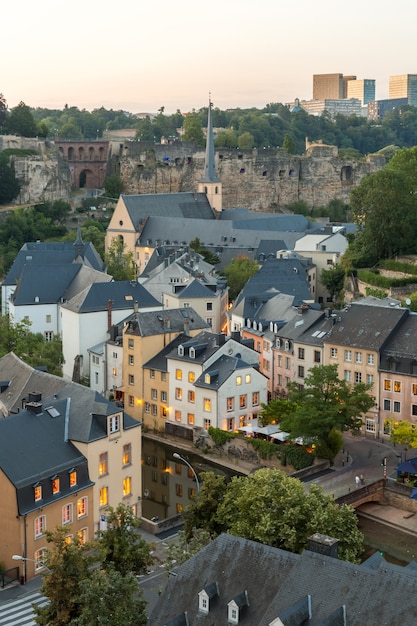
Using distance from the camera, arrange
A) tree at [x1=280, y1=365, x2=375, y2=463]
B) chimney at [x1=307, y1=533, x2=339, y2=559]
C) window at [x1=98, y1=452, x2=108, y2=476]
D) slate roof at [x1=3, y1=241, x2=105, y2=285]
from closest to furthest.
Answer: chimney at [x1=307, y1=533, x2=339, y2=559] → window at [x1=98, y1=452, x2=108, y2=476] → tree at [x1=280, y1=365, x2=375, y2=463] → slate roof at [x1=3, y1=241, x2=105, y2=285]

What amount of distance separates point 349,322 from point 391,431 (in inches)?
281

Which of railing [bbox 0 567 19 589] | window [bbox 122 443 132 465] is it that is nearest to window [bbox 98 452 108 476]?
window [bbox 122 443 132 465]

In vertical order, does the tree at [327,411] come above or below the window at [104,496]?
above

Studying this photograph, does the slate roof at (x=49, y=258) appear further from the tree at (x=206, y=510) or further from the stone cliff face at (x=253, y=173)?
the tree at (x=206, y=510)

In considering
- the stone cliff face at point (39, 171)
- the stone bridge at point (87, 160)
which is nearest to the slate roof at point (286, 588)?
the stone cliff face at point (39, 171)

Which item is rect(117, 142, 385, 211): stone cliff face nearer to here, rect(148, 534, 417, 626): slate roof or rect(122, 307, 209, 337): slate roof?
rect(122, 307, 209, 337): slate roof

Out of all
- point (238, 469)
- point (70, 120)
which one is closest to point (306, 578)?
point (238, 469)

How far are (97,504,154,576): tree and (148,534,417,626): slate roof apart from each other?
17.3 feet

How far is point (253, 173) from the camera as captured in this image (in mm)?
126438

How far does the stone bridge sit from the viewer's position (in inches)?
4990

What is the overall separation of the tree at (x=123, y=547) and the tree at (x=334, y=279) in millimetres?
46103

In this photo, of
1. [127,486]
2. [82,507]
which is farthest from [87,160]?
[82,507]

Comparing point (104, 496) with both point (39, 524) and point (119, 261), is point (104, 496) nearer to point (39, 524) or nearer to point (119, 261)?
point (39, 524)

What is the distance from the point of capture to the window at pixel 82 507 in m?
39.0
